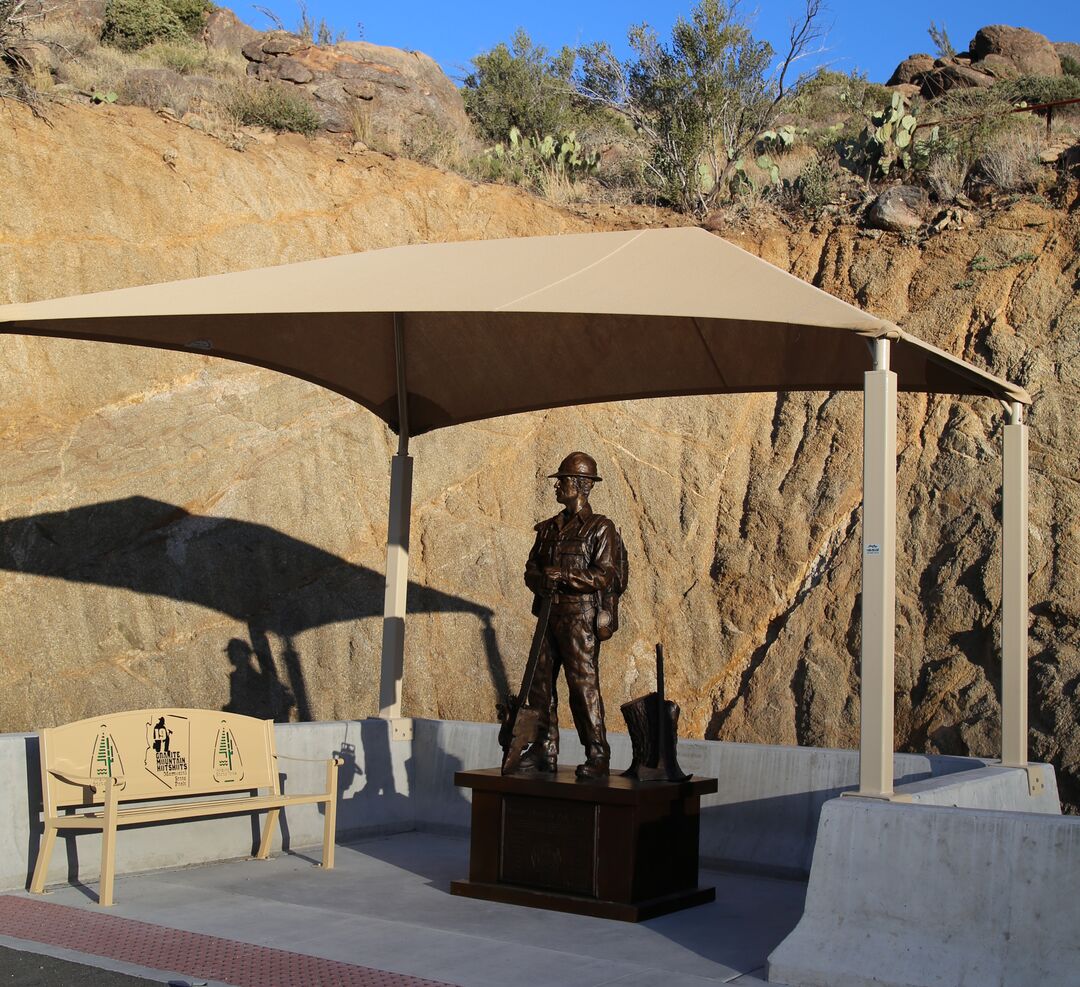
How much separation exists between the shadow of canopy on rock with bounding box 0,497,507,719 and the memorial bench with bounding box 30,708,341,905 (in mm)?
6816

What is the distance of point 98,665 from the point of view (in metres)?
15.9

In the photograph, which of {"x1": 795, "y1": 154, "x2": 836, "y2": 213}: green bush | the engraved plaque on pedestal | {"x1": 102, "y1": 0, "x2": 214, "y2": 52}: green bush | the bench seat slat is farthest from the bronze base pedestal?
{"x1": 102, "y1": 0, "x2": 214, "y2": 52}: green bush

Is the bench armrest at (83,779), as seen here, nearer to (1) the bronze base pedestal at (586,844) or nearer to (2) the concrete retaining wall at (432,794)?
(2) the concrete retaining wall at (432,794)

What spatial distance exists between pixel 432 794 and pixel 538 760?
8.86 ft

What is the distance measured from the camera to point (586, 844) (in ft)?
26.0

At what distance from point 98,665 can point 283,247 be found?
810cm

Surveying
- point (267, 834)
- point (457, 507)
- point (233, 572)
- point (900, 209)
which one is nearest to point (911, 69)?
point (900, 209)

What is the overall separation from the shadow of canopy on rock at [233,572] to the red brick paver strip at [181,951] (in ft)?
28.1

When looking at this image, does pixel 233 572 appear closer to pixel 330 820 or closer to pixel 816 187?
pixel 330 820

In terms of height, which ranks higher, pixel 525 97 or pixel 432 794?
pixel 525 97

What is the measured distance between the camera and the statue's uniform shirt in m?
8.52

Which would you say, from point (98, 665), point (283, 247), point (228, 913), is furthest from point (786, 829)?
point (283, 247)

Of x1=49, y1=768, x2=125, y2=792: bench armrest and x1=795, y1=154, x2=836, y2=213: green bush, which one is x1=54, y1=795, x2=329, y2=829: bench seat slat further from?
x1=795, y1=154, x2=836, y2=213: green bush

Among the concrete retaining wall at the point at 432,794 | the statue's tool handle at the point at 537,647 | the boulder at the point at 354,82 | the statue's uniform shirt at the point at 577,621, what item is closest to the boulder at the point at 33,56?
the boulder at the point at 354,82
